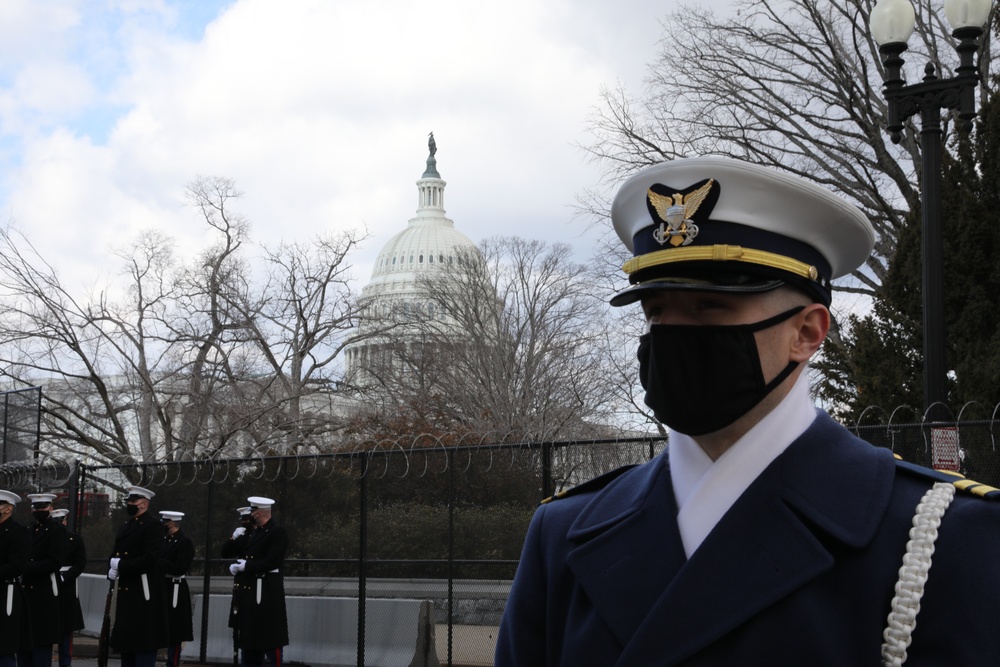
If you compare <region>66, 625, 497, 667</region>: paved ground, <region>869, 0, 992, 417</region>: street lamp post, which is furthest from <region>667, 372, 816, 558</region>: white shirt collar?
<region>66, 625, 497, 667</region>: paved ground

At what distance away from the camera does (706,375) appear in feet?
7.27

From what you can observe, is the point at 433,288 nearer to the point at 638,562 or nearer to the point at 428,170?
the point at 638,562

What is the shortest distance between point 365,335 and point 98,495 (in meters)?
11.8

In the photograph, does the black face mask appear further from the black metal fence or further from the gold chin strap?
the black metal fence

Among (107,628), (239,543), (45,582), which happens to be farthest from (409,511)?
(45,582)

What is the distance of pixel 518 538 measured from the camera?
13242 millimetres

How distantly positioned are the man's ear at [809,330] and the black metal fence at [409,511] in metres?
8.40

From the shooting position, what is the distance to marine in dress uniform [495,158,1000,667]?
6.53ft

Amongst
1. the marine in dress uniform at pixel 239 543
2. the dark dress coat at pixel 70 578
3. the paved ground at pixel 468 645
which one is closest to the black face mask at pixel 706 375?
the paved ground at pixel 468 645

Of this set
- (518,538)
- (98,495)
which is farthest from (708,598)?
(98,495)

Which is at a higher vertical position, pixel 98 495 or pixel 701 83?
pixel 701 83

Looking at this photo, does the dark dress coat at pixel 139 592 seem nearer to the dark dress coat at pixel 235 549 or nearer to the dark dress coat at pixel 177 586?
the dark dress coat at pixel 177 586

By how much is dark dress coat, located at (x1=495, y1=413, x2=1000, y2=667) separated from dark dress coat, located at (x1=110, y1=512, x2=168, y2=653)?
12091 millimetres

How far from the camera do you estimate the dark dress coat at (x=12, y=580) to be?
13.0 meters
